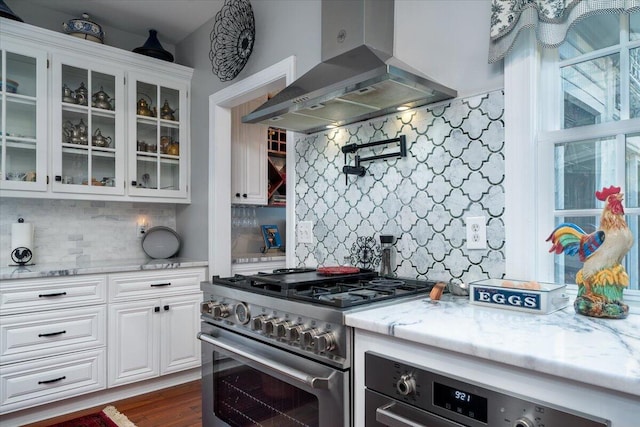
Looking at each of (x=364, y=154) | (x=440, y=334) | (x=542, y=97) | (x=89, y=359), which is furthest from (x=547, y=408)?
(x=89, y=359)

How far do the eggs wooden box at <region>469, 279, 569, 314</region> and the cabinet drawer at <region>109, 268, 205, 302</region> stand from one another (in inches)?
89.7

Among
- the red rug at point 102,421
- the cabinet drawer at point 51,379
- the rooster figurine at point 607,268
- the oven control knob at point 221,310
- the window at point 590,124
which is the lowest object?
the red rug at point 102,421

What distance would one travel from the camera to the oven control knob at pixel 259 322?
1.52 metres

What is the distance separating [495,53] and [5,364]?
3008 millimetres

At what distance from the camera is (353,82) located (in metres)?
1.45

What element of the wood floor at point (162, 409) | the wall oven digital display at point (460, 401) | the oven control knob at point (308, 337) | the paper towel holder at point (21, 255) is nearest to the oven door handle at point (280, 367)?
the oven control knob at point (308, 337)

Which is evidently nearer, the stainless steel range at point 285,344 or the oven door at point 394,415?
the oven door at point 394,415

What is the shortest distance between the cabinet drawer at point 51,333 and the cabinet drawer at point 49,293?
0.05 metres

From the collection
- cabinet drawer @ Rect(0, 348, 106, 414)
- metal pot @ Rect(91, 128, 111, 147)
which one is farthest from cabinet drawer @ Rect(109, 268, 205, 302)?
metal pot @ Rect(91, 128, 111, 147)

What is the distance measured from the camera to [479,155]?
1.59 meters

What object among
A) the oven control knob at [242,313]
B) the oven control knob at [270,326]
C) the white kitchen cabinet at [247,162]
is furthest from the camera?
the white kitchen cabinet at [247,162]

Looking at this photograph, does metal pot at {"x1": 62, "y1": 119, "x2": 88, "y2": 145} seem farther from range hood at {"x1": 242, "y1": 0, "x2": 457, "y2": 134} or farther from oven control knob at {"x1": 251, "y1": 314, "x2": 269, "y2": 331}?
oven control knob at {"x1": 251, "y1": 314, "x2": 269, "y2": 331}

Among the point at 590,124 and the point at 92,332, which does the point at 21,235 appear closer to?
the point at 92,332

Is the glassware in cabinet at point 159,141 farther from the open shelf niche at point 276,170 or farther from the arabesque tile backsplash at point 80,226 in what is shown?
the open shelf niche at point 276,170
